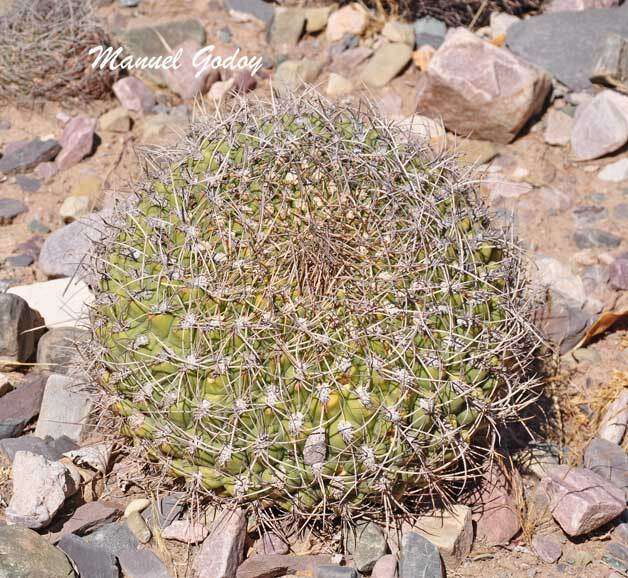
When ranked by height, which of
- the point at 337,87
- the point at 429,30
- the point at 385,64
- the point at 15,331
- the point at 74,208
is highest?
the point at 429,30

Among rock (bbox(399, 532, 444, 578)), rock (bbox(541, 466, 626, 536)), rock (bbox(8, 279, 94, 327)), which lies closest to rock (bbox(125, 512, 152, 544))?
rock (bbox(399, 532, 444, 578))

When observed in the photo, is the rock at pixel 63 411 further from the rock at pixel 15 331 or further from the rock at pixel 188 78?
the rock at pixel 188 78

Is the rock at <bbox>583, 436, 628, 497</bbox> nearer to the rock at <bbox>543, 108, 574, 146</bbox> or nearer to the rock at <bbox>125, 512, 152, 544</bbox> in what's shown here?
the rock at <bbox>125, 512, 152, 544</bbox>

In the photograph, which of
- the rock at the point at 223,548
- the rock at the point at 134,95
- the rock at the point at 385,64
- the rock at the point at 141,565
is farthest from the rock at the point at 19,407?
the rock at the point at 385,64

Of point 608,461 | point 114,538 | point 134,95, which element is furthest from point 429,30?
point 114,538

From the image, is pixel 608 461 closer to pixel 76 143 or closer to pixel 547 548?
pixel 547 548

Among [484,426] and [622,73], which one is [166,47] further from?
[484,426]
